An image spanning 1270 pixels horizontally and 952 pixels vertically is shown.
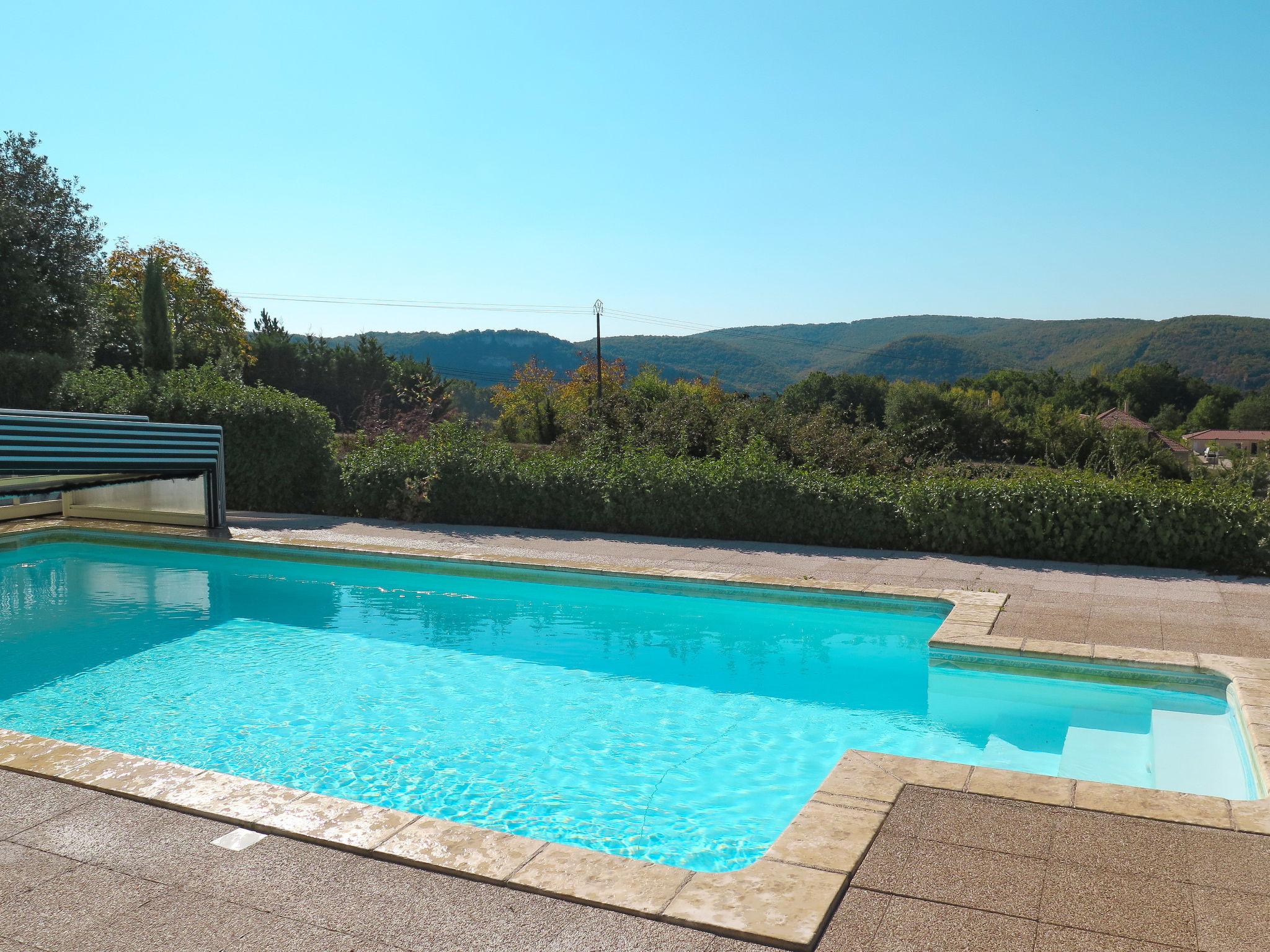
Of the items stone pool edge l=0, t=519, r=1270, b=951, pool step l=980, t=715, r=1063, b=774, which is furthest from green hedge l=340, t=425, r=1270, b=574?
stone pool edge l=0, t=519, r=1270, b=951

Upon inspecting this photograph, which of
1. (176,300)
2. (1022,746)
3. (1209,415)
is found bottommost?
(1022,746)

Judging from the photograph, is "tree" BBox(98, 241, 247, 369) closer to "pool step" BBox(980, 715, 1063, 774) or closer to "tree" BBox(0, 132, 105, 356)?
"tree" BBox(0, 132, 105, 356)

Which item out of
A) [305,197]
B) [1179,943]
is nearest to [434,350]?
[305,197]

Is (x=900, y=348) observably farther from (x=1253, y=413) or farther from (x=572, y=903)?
(x=572, y=903)

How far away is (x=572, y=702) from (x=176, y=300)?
26444mm

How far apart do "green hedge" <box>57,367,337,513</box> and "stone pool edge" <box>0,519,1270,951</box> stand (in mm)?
7928

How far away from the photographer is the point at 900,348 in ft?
312

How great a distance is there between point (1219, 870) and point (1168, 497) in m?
5.96

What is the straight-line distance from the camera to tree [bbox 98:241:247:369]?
87.7 ft

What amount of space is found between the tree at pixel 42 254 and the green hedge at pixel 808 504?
11982mm

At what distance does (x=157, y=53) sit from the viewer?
11.0 meters

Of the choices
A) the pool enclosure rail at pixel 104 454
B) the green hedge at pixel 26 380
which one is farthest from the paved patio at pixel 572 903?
the green hedge at pixel 26 380

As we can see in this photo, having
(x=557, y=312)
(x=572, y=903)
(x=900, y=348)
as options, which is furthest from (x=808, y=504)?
(x=900, y=348)

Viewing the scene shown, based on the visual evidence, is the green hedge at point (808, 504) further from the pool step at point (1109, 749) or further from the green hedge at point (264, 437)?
the pool step at point (1109, 749)
